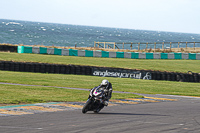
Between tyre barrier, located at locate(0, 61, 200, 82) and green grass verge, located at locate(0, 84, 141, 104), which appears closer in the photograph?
green grass verge, located at locate(0, 84, 141, 104)

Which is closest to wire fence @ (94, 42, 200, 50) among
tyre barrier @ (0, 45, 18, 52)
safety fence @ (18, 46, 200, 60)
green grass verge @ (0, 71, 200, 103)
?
safety fence @ (18, 46, 200, 60)

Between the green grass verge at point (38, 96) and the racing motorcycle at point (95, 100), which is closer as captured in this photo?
the racing motorcycle at point (95, 100)

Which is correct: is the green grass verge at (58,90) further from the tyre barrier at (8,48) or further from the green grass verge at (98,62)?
the tyre barrier at (8,48)

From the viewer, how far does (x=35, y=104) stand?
14719mm

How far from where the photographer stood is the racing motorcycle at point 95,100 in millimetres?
12664

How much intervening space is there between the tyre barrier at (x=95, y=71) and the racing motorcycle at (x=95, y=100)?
18.0 metres

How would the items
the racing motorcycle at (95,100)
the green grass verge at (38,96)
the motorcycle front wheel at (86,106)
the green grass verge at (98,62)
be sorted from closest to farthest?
the racing motorcycle at (95,100)
the motorcycle front wheel at (86,106)
the green grass verge at (38,96)
the green grass verge at (98,62)

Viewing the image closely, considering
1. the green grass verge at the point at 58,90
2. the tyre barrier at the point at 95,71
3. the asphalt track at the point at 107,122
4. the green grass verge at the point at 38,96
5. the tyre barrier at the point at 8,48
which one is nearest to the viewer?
the asphalt track at the point at 107,122

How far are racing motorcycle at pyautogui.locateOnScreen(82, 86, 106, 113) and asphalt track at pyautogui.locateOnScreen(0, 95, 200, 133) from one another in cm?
26

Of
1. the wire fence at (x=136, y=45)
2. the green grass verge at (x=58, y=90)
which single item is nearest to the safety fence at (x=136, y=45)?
the wire fence at (x=136, y=45)

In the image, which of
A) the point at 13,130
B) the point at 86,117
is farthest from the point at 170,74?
the point at 13,130

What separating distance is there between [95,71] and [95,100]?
1845cm

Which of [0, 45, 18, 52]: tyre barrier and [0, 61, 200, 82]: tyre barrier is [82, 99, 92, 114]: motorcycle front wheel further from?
[0, 45, 18, 52]: tyre barrier

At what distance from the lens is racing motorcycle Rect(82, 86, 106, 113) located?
12.7 m
